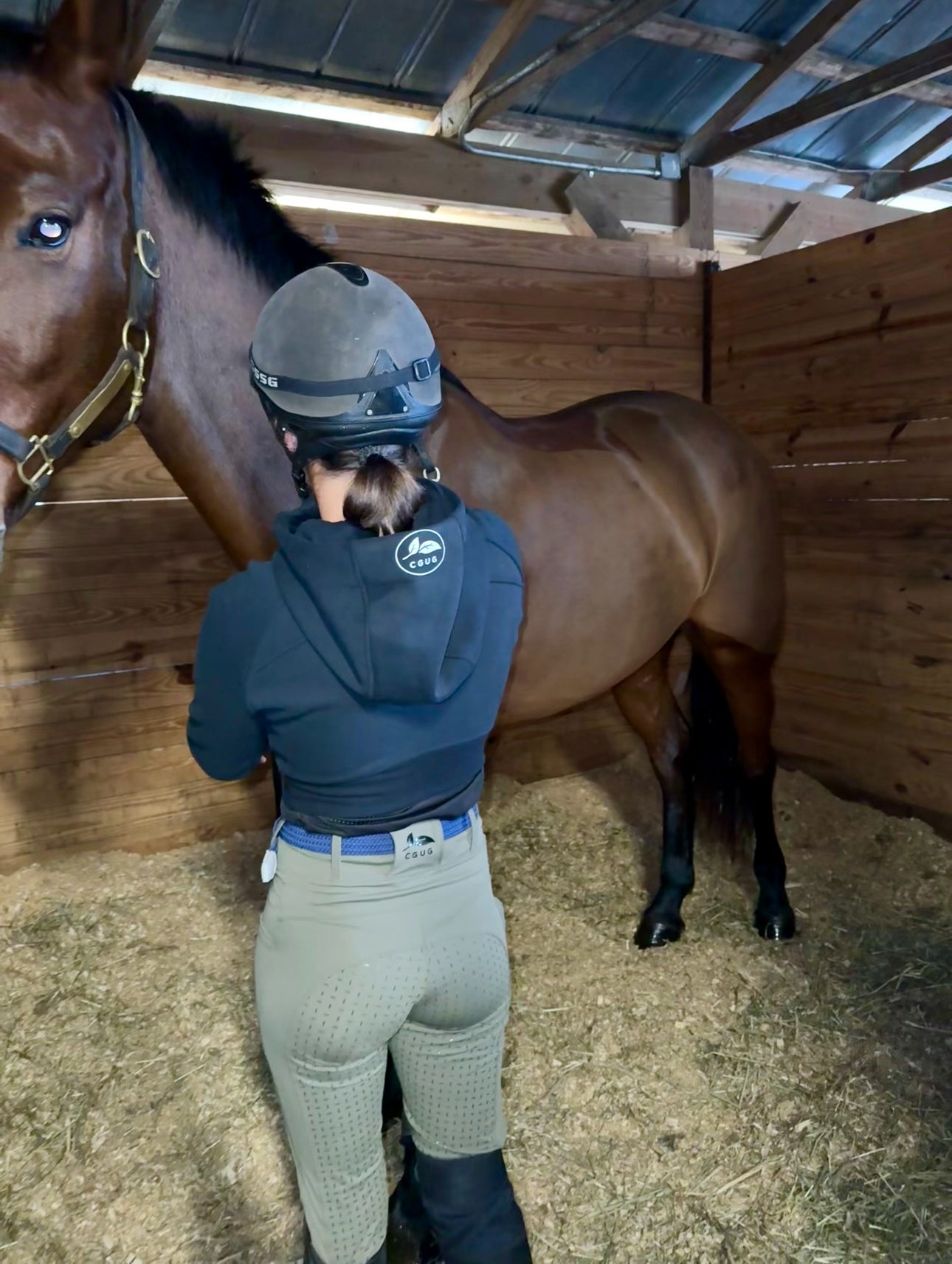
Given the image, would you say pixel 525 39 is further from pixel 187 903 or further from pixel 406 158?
pixel 187 903

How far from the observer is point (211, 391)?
1369 mm

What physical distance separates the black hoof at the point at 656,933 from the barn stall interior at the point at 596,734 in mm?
82

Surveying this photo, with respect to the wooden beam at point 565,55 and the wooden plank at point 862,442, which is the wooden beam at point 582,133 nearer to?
the wooden beam at point 565,55

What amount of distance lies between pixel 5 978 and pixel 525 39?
315 centimetres

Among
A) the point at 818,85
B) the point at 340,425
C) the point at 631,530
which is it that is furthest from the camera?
the point at 818,85

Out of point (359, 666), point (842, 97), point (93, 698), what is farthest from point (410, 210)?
point (359, 666)

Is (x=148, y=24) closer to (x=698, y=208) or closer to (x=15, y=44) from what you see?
(x=15, y=44)

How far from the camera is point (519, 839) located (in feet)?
8.80

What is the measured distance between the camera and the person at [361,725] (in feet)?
2.70

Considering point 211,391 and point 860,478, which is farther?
point 860,478

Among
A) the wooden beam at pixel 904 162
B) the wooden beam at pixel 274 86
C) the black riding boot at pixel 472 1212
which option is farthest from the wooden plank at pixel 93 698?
the wooden beam at pixel 904 162

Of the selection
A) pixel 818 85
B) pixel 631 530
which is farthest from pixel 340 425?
pixel 818 85

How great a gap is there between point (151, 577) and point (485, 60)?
1913mm

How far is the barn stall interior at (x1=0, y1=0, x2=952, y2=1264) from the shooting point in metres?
1.49
